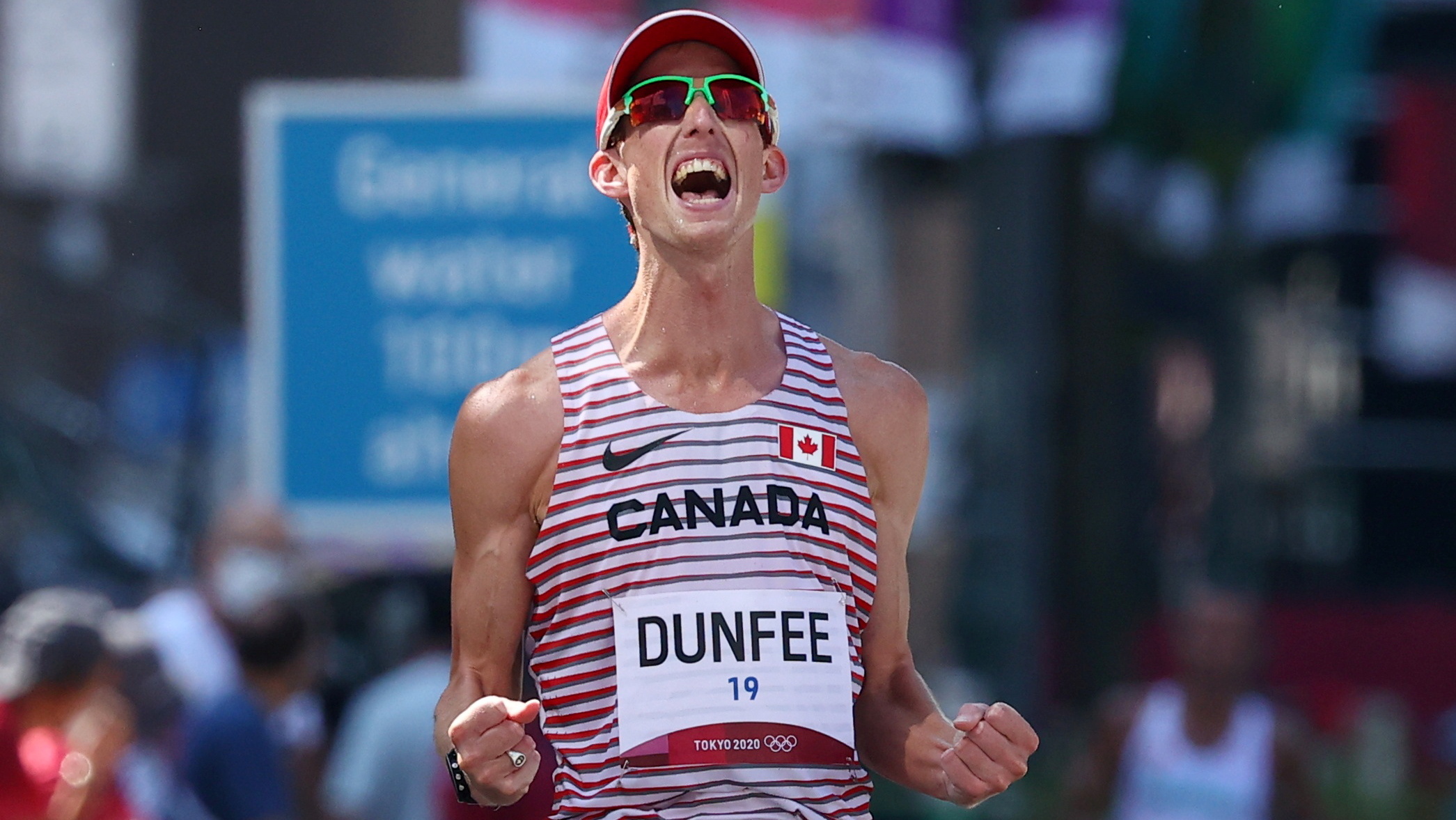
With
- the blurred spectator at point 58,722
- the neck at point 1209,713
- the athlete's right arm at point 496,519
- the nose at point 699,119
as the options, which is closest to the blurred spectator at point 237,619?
the blurred spectator at point 58,722

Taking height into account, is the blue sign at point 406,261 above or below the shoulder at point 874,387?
above

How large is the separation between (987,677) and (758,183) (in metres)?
6.24

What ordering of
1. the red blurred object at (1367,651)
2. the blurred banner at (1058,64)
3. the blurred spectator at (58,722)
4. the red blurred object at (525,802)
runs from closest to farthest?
the red blurred object at (525,802)
the blurred spectator at (58,722)
the blurred banner at (1058,64)
the red blurred object at (1367,651)

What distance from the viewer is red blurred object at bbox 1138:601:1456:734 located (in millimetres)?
11977

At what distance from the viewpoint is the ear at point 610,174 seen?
3148mm

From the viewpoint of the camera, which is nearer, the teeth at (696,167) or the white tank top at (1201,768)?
the teeth at (696,167)

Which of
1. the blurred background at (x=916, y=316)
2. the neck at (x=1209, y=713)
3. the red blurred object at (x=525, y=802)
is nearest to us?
the red blurred object at (x=525, y=802)

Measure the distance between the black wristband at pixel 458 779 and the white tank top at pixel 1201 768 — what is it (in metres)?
4.45

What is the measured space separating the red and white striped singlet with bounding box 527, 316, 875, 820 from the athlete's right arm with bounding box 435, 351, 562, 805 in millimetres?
29

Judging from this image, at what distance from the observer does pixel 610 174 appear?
3.17m

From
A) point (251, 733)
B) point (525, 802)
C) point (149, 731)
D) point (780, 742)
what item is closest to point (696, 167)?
point (780, 742)

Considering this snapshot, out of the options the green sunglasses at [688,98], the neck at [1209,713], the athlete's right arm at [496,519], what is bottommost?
the neck at [1209,713]

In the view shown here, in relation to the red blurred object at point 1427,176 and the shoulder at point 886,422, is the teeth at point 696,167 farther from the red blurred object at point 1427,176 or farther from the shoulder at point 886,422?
the red blurred object at point 1427,176

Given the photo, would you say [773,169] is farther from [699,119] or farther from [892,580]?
[892,580]
